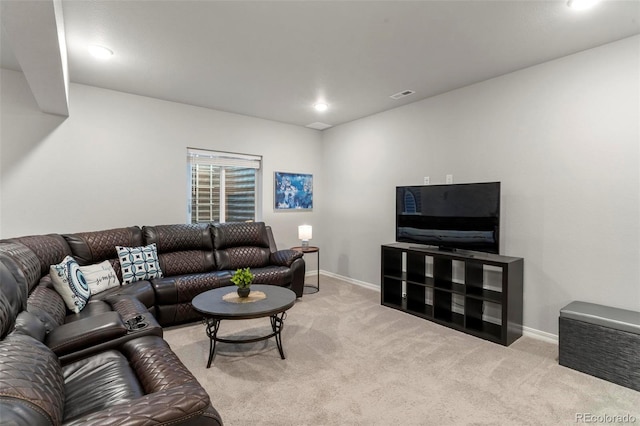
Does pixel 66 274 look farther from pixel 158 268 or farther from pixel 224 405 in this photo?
pixel 224 405

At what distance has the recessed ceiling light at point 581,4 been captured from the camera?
2109 mm

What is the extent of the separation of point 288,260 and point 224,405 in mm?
2266

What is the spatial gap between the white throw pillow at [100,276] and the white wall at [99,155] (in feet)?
2.62

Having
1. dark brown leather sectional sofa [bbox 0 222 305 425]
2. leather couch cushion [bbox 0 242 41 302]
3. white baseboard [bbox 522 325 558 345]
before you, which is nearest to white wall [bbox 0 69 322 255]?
dark brown leather sectional sofa [bbox 0 222 305 425]

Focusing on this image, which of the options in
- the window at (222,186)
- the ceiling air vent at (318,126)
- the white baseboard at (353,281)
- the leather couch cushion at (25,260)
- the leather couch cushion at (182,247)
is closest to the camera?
the leather couch cushion at (25,260)

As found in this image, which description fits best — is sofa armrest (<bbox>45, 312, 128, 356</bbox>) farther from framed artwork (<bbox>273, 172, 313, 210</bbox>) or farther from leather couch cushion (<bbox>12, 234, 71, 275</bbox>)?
framed artwork (<bbox>273, 172, 313, 210</bbox>)

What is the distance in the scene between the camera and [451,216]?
3.46 meters

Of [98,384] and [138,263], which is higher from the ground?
[138,263]

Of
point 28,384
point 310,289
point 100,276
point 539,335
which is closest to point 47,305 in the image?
point 100,276

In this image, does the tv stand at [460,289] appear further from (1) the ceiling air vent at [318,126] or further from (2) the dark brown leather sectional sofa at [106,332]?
(1) the ceiling air vent at [318,126]

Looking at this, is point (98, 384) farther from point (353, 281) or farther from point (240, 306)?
point (353, 281)

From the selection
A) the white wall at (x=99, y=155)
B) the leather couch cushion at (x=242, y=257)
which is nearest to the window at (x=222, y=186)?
the white wall at (x=99, y=155)

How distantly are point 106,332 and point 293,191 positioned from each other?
3851mm

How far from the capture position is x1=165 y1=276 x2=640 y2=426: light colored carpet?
1969 millimetres
